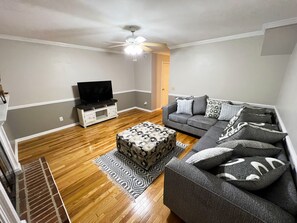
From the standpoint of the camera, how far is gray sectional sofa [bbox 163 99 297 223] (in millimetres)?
817

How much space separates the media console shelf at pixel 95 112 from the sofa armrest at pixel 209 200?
3.15m

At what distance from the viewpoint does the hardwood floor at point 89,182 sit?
1.49 metres

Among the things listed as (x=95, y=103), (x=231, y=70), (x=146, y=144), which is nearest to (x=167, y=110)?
(x=146, y=144)

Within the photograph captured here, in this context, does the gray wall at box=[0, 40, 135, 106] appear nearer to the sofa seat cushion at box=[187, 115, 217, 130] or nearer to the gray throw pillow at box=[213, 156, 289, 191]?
the sofa seat cushion at box=[187, 115, 217, 130]

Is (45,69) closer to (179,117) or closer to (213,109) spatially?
(179,117)

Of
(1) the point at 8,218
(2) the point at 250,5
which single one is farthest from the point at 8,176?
(2) the point at 250,5

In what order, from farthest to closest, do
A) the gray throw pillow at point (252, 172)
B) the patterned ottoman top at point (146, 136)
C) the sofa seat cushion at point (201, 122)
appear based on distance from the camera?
1. the sofa seat cushion at point (201, 122)
2. the patterned ottoman top at point (146, 136)
3. the gray throw pillow at point (252, 172)

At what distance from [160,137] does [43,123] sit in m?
3.08

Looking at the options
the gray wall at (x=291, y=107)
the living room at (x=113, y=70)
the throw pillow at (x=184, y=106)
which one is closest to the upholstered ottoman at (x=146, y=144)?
the living room at (x=113, y=70)

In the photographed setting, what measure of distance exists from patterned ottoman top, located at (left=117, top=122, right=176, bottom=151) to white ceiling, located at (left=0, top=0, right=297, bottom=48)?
1.88m

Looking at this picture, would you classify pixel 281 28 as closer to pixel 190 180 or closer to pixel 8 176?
pixel 190 180

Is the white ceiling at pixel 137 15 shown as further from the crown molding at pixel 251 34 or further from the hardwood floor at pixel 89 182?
the hardwood floor at pixel 89 182

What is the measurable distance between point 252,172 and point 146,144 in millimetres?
1442

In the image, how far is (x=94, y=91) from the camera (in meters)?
3.96
